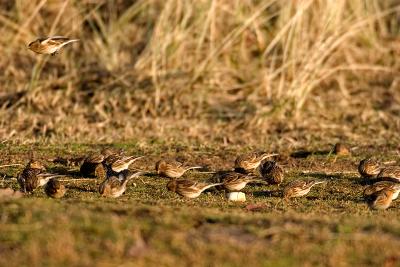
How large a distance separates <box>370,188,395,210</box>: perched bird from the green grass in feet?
0.40

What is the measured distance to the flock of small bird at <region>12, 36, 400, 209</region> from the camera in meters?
8.83

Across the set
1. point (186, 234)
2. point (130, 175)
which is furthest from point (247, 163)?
point (186, 234)

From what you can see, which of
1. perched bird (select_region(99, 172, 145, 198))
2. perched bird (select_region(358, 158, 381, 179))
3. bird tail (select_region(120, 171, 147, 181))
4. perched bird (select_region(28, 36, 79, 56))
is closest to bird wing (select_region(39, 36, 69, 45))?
perched bird (select_region(28, 36, 79, 56))

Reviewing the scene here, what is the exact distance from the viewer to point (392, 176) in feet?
32.2

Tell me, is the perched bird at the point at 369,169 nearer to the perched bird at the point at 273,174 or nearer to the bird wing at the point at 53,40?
the perched bird at the point at 273,174

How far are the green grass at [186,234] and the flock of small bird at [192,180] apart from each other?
237 mm

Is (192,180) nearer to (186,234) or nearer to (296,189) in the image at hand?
(296,189)

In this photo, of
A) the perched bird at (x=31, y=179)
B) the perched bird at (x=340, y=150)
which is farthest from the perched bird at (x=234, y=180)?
the perched bird at (x=340, y=150)

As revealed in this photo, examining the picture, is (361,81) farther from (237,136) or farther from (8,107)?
(8,107)

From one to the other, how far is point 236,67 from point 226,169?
463 cm

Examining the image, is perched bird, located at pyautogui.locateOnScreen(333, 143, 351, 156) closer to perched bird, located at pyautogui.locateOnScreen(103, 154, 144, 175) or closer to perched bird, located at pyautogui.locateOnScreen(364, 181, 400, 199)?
perched bird, located at pyautogui.locateOnScreen(364, 181, 400, 199)

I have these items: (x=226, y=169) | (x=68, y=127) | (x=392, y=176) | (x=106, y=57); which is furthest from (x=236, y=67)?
(x=392, y=176)

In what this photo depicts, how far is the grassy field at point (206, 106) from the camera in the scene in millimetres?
7359

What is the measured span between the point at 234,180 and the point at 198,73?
528 centimetres
